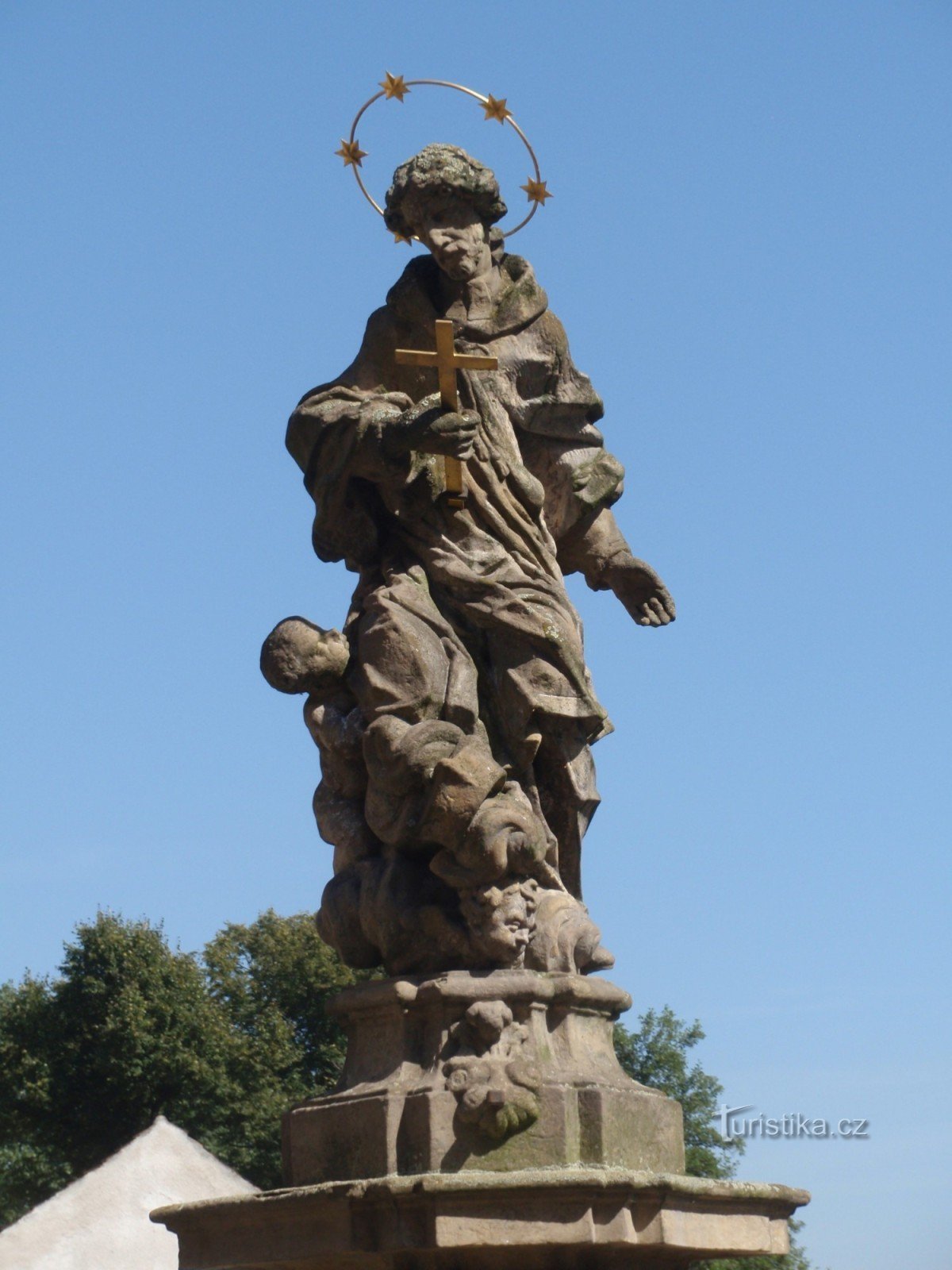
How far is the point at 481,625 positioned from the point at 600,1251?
2514 millimetres

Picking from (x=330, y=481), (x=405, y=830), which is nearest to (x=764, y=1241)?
(x=405, y=830)

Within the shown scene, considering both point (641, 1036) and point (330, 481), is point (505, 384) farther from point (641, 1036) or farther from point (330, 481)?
point (641, 1036)

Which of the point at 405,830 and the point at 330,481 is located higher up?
the point at 330,481

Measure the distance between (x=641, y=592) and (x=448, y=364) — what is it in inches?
60.8

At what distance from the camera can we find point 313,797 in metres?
8.28

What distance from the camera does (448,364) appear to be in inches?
318

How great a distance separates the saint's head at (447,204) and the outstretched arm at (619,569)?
4.04 feet

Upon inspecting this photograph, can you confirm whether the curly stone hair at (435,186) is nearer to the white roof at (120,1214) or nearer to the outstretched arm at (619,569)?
the outstretched arm at (619,569)

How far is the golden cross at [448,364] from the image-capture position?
8.05 meters

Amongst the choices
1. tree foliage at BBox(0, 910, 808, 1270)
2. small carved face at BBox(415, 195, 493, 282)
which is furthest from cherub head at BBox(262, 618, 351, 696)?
tree foliage at BBox(0, 910, 808, 1270)

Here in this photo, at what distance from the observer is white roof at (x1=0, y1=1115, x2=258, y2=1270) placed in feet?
64.8

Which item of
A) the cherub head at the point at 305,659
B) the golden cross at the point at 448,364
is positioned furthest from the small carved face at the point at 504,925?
the golden cross at the point at 448,364

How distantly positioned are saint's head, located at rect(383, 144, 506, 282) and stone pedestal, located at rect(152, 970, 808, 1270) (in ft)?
9.89

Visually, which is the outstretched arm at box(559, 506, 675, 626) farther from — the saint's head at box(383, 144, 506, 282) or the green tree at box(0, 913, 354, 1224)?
the green tree at box(0, 913, 354, 1224)
